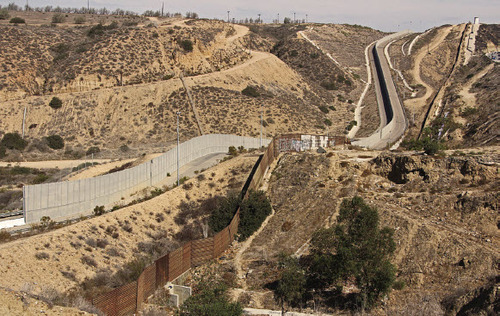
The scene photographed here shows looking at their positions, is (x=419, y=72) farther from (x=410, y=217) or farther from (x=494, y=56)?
(x=410, y=217)

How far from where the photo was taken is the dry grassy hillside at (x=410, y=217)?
25.9 meters

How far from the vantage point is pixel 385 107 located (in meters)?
90.9

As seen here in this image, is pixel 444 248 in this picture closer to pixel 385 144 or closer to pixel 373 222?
pixel 373 222

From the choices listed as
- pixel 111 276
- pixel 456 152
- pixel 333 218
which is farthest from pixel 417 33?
pixel 111 276

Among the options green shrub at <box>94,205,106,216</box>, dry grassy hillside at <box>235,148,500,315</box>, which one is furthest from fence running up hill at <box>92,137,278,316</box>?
green shrub at <box>94,205,106,216</box>

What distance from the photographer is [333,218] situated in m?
34.9

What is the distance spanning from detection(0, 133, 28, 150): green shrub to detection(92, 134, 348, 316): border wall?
32245 mm

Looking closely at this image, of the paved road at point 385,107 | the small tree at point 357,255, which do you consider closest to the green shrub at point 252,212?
the small tree at point 357,255

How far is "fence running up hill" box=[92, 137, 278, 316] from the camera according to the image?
75.3 feet

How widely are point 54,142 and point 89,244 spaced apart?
130 ft

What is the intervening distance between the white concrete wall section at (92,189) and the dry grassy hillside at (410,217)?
30.9 feet

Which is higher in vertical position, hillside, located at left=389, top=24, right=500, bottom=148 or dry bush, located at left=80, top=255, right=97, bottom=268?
hillside, located at left=389, top=24, right=500, bottom=148

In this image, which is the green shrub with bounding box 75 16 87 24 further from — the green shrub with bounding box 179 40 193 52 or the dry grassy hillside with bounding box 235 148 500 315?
Result: the dry grassy hillside with bounding box 235 148 500 315

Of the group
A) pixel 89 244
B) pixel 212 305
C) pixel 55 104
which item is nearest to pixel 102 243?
pixel 89 244
